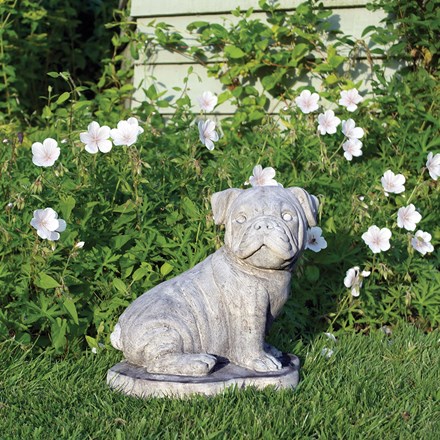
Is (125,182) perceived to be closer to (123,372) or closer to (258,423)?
(123,372)

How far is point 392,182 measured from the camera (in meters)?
5.04

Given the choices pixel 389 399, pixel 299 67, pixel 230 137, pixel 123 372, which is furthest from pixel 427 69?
pixel 123 372

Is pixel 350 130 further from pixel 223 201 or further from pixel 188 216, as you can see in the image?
pixel 223 201

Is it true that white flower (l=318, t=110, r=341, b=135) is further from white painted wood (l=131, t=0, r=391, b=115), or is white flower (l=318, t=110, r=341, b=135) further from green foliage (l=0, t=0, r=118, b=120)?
green foliage (l=0, t=0, r=118, b=120)

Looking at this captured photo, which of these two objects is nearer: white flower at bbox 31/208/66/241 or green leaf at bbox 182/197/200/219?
white flower at bbox 31/208/66/241

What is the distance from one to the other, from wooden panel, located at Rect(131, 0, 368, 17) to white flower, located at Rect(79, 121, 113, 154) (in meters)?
2.85

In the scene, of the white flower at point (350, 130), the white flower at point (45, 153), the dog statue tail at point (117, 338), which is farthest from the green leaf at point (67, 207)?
the white flower at point (350, 130)

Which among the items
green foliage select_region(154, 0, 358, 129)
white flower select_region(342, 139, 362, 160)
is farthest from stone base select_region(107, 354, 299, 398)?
green foliage select_region(154, 0, 358, 129)

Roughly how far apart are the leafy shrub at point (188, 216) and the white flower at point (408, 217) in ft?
0.17

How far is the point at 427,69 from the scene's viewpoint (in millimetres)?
6379

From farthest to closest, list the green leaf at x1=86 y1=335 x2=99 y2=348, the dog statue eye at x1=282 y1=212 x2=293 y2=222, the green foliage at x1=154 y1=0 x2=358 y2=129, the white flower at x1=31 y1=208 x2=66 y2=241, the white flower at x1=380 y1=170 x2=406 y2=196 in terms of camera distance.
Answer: the green foliage at x1=154 y1=0 x2=358 y2=129
the white flower at x1=380 y1=170 x2=406 y2=196
the green leaf at x1=86 y1=335 x2=99 y2=348
the white flower at x1=31 y1=208 x2=66 y2=241
the dog statue eye at x1=282 y1=212 x2=293 y2=222

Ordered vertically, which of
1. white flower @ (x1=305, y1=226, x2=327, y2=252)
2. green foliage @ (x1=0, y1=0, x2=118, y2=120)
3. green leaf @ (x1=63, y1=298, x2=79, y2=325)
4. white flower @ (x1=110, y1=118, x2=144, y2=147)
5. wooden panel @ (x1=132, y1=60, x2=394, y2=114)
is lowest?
green foliage @ (x1=0, y1=0, x2=118, y2=120)

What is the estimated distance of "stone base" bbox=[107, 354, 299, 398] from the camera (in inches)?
139

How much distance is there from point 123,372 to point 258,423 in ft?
2.39
